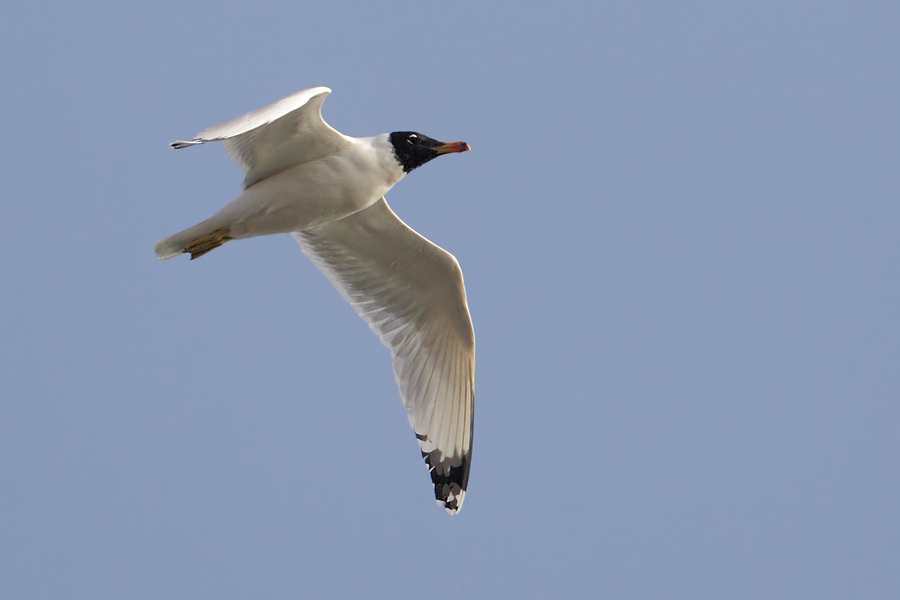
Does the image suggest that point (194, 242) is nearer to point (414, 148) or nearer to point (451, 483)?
point (414, 148)

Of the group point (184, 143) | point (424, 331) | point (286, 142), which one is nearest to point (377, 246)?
point (424, 331)

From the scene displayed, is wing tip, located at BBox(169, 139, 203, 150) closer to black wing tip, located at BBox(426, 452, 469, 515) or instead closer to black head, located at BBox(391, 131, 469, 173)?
black head, located at BBox(391, 131, 469, 173)

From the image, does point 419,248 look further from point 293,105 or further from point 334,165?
point 293,105

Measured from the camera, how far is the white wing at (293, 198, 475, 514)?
216 inches

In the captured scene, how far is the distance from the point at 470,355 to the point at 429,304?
0.35m

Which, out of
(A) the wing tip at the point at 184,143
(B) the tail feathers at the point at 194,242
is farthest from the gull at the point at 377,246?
(A) the wing tip at the point at 184,143

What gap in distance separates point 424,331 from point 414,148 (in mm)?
1193

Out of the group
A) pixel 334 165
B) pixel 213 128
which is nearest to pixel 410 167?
pixel 334 165

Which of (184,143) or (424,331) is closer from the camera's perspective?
(184,143)

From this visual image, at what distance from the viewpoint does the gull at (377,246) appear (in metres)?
4.64

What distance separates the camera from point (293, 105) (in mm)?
4035

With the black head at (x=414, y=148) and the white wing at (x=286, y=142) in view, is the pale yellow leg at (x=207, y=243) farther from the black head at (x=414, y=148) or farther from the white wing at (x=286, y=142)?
the black head at (x=414, y=148)

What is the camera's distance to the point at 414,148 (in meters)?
4.77

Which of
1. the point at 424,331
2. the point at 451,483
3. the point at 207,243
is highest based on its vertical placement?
the point at 207,243
